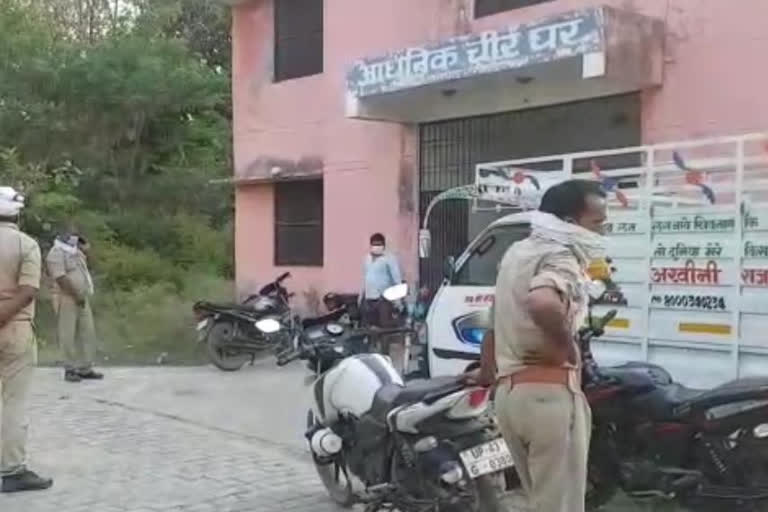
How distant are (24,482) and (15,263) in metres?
1.40

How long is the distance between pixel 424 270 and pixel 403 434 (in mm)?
8410

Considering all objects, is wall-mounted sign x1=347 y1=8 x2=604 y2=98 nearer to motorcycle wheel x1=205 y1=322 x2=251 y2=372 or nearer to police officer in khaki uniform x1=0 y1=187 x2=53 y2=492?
motorcycle wheel x1=205 y1=322 x2=251 y2=372

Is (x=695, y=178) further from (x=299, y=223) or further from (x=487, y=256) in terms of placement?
(x=299, y=223)

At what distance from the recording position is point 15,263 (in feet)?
21.5

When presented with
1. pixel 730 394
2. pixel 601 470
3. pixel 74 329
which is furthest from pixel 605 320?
pixel 74 329

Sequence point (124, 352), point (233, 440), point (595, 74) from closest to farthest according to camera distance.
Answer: point (233, 440)
point (595, 74)
point (124, 352)

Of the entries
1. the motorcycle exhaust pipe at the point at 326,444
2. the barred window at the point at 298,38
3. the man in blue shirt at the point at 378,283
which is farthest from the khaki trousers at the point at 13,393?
the barred window at the point at 298,38

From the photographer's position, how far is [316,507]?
A: 6.30 metres

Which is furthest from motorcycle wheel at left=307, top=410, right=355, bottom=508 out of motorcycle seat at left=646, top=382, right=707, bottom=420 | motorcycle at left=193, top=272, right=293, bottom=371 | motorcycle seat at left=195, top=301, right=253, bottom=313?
motorcycle seat at left=195, top=301, right=253, bottom=313

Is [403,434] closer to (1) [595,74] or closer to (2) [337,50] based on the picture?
(1) [595,74]

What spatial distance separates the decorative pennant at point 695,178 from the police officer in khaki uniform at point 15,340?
13.4 feet

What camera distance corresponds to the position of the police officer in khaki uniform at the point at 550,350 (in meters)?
3.80

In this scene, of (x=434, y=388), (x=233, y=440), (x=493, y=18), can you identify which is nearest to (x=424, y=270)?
(x=493, y=18)

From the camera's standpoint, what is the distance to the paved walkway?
6.50 metres
